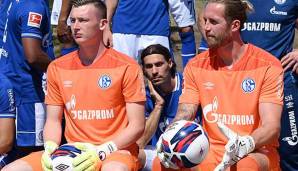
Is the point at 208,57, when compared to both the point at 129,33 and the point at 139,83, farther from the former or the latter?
the point at 129,33

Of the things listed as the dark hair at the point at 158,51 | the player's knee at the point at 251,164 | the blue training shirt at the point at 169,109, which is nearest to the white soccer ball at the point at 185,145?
the player's knee at the point at 251,164

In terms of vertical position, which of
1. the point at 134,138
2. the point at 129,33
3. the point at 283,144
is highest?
the point at 129,33

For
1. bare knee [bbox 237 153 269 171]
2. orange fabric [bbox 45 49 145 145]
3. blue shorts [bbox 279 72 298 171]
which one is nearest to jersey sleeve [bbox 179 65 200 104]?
orange fabric [bbox 45 49 145 145]

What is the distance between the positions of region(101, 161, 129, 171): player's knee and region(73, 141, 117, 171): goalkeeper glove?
3.3 inches

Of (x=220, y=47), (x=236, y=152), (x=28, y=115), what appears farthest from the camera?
(x=28, y=115)

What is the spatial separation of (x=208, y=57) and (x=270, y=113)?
2.10ft

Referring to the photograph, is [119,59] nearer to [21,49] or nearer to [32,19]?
[32,19]

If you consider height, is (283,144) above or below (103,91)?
below

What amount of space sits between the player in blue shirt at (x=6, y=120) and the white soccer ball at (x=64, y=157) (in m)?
1.20

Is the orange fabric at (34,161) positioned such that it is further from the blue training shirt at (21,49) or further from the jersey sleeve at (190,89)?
the blue training shirt at (21,49)

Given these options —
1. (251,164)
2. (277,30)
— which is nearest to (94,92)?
(251,164)

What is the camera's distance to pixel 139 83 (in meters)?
6.47

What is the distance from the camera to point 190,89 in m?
6.41

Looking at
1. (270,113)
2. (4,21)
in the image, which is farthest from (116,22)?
(270,113)
